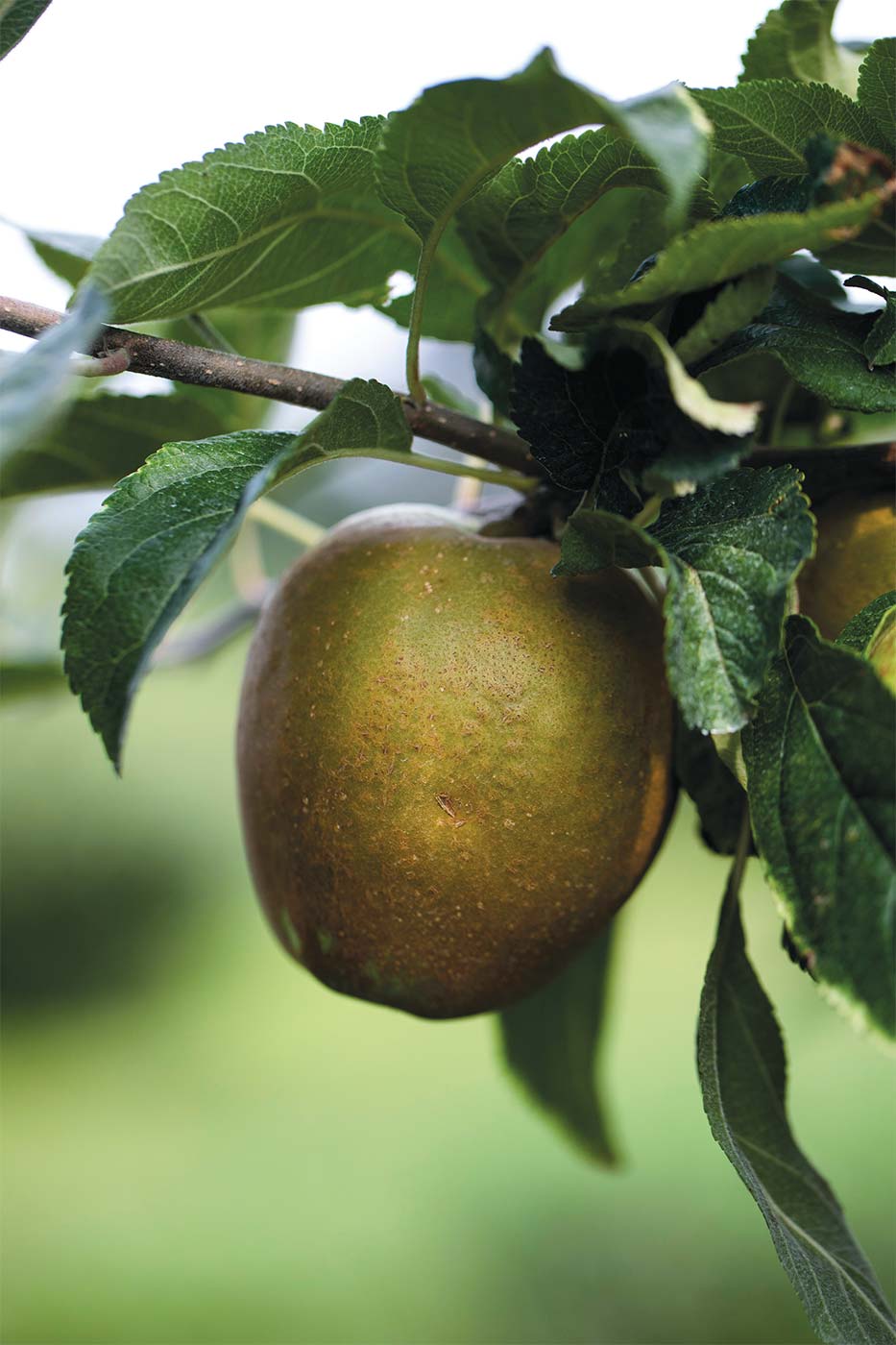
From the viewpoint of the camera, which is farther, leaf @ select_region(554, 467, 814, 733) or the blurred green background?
the blurred green background

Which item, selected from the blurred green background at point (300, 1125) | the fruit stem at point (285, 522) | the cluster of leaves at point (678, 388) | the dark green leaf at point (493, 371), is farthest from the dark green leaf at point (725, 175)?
the blurred green background at point (300, 1125)

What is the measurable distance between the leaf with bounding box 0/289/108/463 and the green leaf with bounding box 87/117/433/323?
74 mm

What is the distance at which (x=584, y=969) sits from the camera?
72 centimetres

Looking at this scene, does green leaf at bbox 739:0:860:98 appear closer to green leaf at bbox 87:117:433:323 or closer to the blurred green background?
green leaf at bbox 87:117:433:323

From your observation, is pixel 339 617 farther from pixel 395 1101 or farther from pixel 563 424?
pixel 395 1101

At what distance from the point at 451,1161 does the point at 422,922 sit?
1.00m

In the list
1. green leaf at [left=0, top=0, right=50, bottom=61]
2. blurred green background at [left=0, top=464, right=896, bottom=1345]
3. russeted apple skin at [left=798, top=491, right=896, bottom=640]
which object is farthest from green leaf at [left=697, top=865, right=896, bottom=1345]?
blurred green background at [left=0, top=464, right=896, bottom=1345]

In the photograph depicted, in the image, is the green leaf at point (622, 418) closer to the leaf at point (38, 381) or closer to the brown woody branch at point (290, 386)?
the brown woody branch at point (290, 386)

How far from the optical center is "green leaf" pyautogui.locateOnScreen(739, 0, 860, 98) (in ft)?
1.60

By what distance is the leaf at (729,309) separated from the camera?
0.34 m

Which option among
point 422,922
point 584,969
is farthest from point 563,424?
point 584,969

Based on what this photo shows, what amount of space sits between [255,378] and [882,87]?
25 cm

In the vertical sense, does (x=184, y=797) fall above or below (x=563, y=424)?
below

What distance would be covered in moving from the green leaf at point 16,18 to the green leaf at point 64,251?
5.5 inches
